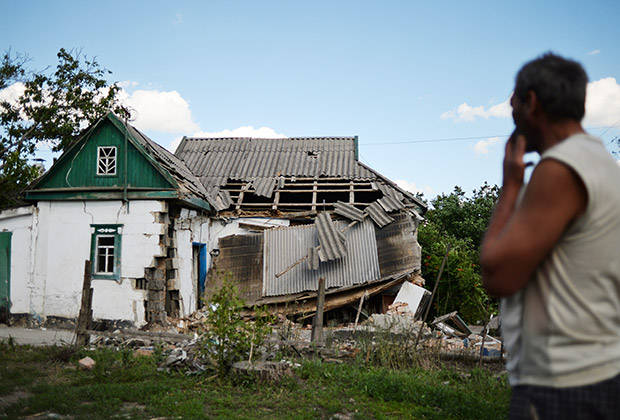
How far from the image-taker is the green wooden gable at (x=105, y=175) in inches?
517

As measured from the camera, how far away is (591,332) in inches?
53.8

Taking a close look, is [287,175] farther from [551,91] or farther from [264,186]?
[551,91]

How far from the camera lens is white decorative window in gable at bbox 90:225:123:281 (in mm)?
12938

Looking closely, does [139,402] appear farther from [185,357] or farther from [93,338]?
[93,338]

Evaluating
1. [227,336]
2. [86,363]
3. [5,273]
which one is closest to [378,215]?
[227,336]

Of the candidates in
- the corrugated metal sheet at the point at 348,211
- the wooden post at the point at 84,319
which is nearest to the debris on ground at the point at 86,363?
the wooden post at the point at 84,319

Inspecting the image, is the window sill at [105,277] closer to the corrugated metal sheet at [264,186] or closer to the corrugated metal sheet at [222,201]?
the corrugated metal sheet at [222,201]

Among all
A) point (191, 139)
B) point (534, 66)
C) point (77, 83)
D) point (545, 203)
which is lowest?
point (545, 203)

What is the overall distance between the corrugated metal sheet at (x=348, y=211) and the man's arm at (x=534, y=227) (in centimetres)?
1311

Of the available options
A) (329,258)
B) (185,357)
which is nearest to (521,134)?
(185,357)

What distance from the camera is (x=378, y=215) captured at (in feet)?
48.1

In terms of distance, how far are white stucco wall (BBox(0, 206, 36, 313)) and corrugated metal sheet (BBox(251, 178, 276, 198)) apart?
22.7 ft

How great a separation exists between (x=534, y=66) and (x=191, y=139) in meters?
20.5

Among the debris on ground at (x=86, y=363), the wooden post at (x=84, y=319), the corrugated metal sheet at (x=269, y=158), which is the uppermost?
the corrugated metal sheet at (x=269, y=158)
